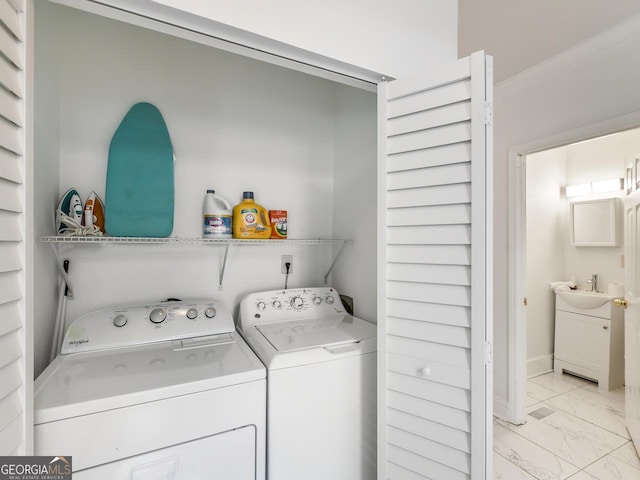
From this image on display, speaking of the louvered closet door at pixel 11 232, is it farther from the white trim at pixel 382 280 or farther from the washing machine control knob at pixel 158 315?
the white trim at pixel 382 280

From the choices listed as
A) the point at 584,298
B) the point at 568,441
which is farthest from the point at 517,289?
the point at 584,298

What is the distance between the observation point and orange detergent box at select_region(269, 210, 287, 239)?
203 centimetres

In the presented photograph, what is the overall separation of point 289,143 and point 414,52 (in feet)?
3.62

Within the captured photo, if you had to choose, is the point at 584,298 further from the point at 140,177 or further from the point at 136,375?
the point at 140,177

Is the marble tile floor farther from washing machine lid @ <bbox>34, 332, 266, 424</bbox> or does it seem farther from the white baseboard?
washing machine lid @ <bbox>34, 332, 266, 424</bbox>

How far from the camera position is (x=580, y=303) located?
3227 millimetres

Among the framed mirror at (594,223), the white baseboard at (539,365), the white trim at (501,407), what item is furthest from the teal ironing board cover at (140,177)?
the framed mirror at (594,223)

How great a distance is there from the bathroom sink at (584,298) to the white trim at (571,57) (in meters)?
2.32

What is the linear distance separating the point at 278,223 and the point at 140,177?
0.83 meters

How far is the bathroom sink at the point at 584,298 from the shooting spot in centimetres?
307

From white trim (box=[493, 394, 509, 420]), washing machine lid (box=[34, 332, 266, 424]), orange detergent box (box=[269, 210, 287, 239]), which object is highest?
orange detergent box (box=[269, 210, 287, 239])

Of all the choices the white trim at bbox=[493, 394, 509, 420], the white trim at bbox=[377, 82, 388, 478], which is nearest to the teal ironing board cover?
the white trim at bbox=[377, 82, 388, 478]

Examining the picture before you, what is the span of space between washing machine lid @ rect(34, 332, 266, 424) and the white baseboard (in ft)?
11.0

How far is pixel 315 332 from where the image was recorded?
1.70 metres
